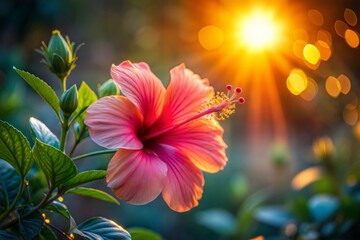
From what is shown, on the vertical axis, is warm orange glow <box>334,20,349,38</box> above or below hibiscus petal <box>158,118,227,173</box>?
above

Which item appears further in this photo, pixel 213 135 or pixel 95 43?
pixel 95 43

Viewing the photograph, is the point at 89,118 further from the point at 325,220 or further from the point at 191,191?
the point at 325,220

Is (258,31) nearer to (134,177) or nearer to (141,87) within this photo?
(141,87)

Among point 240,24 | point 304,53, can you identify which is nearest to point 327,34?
point 304,53

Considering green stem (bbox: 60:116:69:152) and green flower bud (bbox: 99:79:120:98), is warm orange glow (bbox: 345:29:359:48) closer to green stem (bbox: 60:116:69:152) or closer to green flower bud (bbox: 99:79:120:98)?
green flower bud (bbox: 99:79:120:98)

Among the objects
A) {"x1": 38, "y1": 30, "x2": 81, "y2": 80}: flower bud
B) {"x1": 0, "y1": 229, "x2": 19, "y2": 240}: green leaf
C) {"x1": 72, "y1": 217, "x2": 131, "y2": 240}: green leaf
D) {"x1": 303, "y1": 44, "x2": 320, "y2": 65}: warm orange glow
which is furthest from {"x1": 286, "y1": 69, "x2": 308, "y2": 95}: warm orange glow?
{"x1": 0, "y1": 229, "x2": 19, "y2": 240}: green leaf

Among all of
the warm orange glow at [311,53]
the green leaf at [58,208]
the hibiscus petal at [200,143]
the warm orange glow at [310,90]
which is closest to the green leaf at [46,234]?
the green leaf at [58,208]

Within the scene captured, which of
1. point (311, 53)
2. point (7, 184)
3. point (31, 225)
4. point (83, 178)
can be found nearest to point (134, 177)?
point (83, 178)
